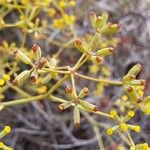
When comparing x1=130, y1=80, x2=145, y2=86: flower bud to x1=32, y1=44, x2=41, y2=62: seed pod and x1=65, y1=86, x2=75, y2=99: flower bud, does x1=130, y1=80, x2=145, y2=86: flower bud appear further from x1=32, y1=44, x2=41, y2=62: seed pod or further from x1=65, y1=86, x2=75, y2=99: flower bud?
x1=32, y1=44, x2=41, y2=62: seed pod

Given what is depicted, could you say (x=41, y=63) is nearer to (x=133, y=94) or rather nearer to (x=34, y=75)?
(x=34, y=75)

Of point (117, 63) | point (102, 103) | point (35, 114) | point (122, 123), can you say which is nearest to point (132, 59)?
point (117, 63)

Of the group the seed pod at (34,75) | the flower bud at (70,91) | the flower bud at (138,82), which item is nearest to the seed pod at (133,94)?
the flower bud at (138,82)

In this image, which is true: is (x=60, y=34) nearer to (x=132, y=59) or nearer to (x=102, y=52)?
(x=132, y=59)

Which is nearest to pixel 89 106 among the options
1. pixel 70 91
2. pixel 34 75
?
pixel 70 91

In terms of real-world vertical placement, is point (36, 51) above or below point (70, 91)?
above

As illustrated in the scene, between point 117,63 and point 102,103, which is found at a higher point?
point 117,63

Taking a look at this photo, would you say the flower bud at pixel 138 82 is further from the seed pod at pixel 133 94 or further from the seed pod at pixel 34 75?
the seed pod at pixel 34 75

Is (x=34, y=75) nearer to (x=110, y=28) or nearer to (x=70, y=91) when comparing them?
(x=70, y=91)

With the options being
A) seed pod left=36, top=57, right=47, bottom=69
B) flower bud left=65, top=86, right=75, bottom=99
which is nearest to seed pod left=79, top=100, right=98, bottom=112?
flower bud left=65, top=86, right=75, bottom=99

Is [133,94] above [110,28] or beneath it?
beneath

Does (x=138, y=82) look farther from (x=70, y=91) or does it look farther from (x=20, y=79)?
(x=20, y=79)
